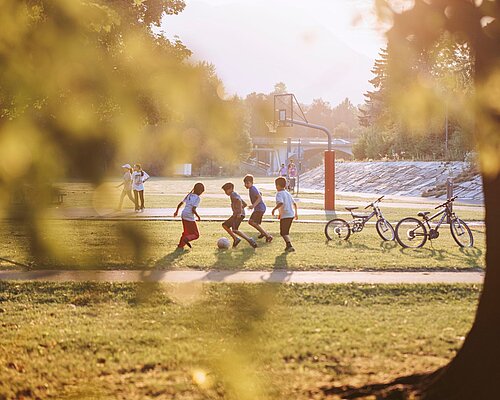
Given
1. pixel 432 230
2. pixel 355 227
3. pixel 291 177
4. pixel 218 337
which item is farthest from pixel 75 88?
pixel 291 177

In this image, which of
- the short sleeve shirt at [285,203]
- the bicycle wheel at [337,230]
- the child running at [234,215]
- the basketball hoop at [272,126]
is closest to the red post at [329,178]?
the bicycle wheel at [337,230]

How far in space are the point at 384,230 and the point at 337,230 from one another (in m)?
1.05

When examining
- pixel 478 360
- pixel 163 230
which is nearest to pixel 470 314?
pixel 478 360

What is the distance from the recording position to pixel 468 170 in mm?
41406

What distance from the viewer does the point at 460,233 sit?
1521cm

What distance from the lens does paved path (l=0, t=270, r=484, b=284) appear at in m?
10.7

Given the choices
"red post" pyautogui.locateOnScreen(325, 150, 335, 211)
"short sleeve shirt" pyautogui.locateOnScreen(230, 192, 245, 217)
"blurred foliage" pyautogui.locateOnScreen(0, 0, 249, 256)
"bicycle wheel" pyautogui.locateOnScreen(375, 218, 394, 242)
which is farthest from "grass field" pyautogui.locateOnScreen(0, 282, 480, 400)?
"red post" pyautogui.locateOnScreen(325, 150, 335, 211)

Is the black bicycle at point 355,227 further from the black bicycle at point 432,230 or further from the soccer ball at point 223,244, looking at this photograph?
the soccer ball at point 223,244

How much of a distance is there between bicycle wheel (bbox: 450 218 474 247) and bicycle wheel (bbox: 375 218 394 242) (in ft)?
4.77

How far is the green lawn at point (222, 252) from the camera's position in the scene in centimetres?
1245

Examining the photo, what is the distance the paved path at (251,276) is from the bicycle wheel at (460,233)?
342 centimetres

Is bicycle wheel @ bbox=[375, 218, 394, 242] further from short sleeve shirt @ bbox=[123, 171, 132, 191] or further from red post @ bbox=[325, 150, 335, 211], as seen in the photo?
short sleeve shirt @ bbox=[123, 171, 132, 191]

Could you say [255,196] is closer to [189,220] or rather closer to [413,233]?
[189,220]

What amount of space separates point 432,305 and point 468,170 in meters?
34.0
